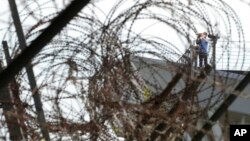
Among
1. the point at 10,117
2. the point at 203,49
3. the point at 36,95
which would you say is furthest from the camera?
the point at 203,49

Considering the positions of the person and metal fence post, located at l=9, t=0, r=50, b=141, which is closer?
metal fence post, located at l=9, t=0, r=50, b=141

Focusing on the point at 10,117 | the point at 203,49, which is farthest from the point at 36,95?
the point at 203,49

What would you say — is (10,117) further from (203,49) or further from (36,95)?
(203,49)

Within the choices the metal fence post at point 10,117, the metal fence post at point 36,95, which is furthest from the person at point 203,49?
the metal fence post at point 10,117

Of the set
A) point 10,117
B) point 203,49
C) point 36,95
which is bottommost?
point 10,117

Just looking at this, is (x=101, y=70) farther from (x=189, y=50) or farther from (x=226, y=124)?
(x=226, y=124)

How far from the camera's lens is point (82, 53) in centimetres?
223

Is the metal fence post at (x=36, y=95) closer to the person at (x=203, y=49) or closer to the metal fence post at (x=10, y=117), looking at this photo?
the metal fence post at (x=10, y=117)

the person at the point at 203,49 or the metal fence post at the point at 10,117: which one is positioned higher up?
the person at the point at 203,49

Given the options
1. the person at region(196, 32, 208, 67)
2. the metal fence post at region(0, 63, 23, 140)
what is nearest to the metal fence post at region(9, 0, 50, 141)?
the metal fence post at region(0, 63, 23, 140)

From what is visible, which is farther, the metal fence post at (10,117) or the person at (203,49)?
the person at (203,49)

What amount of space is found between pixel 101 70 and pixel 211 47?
0.49 metres

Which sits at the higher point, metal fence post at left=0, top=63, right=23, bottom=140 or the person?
the person

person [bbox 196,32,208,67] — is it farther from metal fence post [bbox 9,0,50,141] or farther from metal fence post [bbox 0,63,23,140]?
metal fence post [bbox 0,63,23,140]
